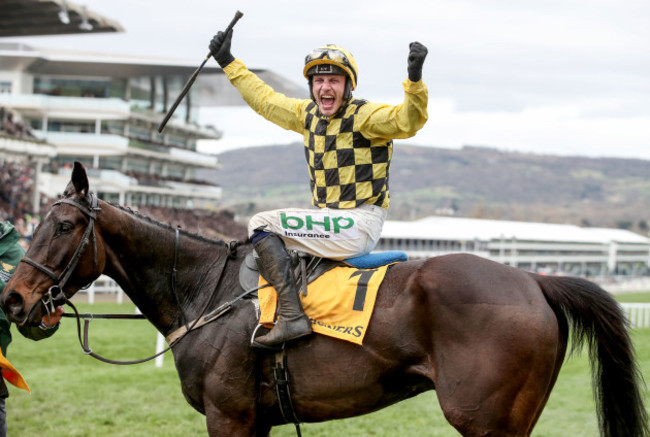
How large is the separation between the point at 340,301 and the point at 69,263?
1391 mm

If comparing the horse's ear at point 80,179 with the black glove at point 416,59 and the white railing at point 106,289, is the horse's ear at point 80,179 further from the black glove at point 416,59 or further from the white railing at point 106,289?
the white railing at point 106,289

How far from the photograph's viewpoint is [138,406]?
714cm

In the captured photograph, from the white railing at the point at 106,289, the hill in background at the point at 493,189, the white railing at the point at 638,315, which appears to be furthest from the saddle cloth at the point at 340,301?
the hill in background at the point at 493,189

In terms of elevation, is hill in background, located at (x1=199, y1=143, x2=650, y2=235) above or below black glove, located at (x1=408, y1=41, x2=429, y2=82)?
below

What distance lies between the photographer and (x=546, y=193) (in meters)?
171

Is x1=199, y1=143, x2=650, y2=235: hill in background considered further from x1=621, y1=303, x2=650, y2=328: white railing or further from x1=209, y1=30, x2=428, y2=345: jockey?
x1=209, y1=30, x2=428, y2=345: jockey

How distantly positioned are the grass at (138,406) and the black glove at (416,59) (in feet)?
10.5

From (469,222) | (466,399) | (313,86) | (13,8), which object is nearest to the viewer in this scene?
(466,399)

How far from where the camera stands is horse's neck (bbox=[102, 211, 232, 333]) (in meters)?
3.59

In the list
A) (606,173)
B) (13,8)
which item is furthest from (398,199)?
(13,8)

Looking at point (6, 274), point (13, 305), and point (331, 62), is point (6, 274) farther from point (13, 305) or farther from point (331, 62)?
point (331, 62)

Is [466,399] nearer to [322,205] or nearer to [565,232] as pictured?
[322,205]

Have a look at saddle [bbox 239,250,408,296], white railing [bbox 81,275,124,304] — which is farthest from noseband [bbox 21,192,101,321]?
white railing [bbox 81,275,124,304]

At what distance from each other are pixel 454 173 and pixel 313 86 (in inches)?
7468
